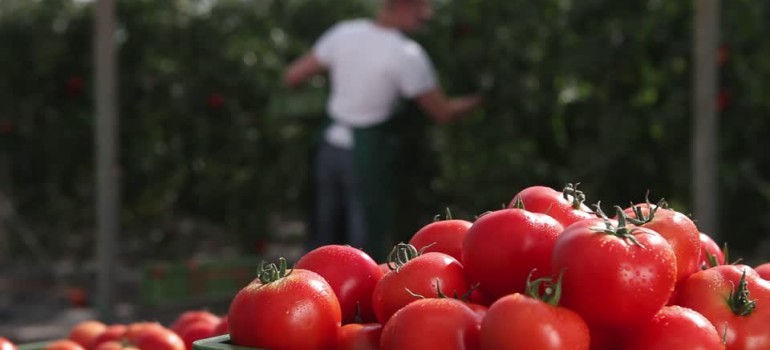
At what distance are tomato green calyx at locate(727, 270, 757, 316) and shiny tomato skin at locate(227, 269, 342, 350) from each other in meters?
0.65

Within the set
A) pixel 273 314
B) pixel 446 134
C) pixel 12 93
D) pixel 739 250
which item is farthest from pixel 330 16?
pixel 273 314

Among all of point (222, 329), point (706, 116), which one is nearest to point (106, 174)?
point (706, 116)

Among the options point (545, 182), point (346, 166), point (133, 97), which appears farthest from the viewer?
point (133, 97)

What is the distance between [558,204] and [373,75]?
342 centimetres

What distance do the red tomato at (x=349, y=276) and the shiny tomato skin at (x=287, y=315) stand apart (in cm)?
13

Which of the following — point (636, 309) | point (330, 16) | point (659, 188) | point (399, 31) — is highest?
point (330, 16)

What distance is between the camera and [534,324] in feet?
5.35

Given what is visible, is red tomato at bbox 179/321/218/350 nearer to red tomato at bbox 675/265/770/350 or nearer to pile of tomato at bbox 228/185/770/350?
pile of tomato at bbox 228/185/770/350

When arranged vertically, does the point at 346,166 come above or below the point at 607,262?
above

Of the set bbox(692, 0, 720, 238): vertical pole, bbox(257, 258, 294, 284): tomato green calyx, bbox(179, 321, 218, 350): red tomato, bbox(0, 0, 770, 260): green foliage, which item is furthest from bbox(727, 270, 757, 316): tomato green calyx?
bbox(0, 0, 770, 260): green foliage

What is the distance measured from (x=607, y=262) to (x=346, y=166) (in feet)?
12.8

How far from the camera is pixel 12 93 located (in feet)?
27.3

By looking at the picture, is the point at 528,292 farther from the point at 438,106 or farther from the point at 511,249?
the point at 438,106

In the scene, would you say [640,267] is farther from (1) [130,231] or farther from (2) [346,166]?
(1) [130,231]
